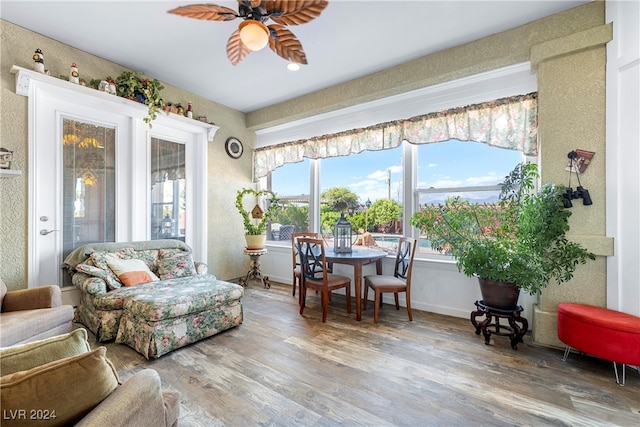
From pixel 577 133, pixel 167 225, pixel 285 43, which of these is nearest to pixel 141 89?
pixel 167 225

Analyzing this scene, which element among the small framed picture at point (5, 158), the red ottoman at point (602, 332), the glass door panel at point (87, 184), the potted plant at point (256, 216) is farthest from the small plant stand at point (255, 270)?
the red ottoman at point (602, 332)

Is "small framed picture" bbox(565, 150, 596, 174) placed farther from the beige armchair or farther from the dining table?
the beige armchair

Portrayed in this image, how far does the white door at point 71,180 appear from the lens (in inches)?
107

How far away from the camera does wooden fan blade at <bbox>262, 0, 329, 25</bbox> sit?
167cm

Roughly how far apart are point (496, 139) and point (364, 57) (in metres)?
1.63

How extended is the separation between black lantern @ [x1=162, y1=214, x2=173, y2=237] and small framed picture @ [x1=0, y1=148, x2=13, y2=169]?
5.19 feet

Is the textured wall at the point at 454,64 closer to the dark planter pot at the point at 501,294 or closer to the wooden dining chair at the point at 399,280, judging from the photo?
the wooden dining chair at the point at 399,280

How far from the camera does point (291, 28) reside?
2541 mm

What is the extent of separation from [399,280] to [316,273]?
94 centimetres

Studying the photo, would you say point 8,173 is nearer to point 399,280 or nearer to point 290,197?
point 290,197

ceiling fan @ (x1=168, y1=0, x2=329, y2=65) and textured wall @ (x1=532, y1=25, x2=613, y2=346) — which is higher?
ceiling fan @ (x1=168, y1=0, x2=329, y2=65)

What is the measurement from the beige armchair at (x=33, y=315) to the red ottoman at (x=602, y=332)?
3.82 meters

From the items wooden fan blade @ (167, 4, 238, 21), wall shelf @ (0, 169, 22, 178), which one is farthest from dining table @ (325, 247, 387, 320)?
wall shelf @ (0, 169, 22, 178)

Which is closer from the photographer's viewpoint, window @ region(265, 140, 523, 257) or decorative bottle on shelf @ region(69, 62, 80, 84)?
decorative bottle on shelf @ region(69, 62, 80, 84)
